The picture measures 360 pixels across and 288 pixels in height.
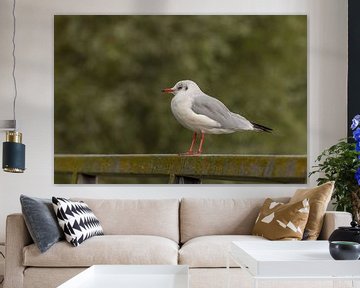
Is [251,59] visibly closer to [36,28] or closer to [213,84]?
[213,84]

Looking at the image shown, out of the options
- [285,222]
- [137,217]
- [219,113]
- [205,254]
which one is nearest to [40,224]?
[137,217]

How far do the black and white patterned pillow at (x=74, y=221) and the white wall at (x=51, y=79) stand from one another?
981 millimetres

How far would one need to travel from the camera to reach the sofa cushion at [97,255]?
148 inches

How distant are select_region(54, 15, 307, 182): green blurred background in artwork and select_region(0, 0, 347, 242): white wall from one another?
8 cm

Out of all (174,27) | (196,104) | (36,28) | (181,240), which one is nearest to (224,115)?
(196,104)

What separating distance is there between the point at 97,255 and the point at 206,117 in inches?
69.4

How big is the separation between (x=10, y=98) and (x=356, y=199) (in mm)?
2921

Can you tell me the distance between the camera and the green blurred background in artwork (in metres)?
5.08

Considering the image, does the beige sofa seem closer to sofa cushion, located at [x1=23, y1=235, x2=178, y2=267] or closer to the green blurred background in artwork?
sofa cushion, located at [x1=23, y1=235, x2=178, y2=267]

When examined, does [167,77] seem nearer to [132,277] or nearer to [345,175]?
[345,175]

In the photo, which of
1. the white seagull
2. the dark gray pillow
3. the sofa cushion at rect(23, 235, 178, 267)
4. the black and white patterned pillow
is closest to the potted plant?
the white seagull

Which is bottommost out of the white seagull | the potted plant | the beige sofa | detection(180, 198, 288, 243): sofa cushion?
the beige sofa

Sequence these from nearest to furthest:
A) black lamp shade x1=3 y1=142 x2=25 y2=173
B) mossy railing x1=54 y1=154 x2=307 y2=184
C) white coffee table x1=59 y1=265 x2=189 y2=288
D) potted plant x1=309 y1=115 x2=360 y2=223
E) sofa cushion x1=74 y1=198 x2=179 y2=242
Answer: white coffee table x1=59 y1=265 x2=189 y2=288 → black lamp shade x1=3 y1=142 x2=25 y2=173 → sofa cushion x1=74 y1=198 x2=179 y2=242 → potted plant x1=309 y1=115 x2=360 y2=223 → mossy railing x1=54 y1=154 x2=307 y2=184

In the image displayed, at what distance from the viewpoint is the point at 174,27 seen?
514 cm
